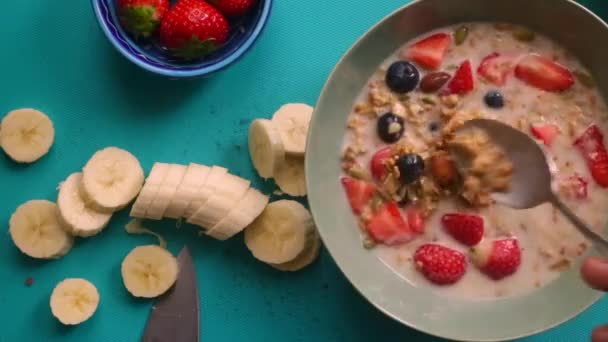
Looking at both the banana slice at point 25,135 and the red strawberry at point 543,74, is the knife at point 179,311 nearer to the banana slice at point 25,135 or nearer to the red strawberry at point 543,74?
the banana slice at point 25,135

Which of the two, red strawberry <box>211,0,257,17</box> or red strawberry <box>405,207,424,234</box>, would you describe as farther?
red strawberry <box>211,0,257,17</box>

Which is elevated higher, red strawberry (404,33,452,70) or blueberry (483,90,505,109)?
red strawberry (404,33,452,70)

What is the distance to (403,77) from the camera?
1.44 meters

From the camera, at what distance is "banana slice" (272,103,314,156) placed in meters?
1.56

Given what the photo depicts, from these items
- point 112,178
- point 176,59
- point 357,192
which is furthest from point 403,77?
point 112,178

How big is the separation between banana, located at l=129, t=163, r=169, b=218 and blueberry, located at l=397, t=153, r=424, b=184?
0.48m

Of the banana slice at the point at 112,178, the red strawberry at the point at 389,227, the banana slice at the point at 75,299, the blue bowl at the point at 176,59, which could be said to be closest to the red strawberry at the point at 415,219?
the red strawberry at the point at 389,227

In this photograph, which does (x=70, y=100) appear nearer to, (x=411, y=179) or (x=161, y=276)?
(x=161, y=276)

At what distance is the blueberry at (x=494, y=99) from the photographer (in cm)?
143

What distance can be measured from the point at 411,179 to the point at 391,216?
81 mm

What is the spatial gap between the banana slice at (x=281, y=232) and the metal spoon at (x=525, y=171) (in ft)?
1.12

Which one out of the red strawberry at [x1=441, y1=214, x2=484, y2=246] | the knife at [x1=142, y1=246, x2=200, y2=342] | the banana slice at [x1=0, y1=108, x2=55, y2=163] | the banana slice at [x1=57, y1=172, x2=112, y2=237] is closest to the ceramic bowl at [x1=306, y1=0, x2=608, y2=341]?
the red strawberry at [x1=441, y1=214, x2=484, y2=246]

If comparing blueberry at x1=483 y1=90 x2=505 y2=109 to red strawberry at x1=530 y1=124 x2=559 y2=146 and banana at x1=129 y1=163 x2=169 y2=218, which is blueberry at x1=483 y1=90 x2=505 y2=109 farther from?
banana at x1=129 y1=163 x2=169 y2=218

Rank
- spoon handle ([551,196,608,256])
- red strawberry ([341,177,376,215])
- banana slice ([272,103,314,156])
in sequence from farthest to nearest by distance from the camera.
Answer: banana slice ([272,103,314,156]), red strawberry ([341,177,376,215]), spoon handle ([551,196,608,256])
